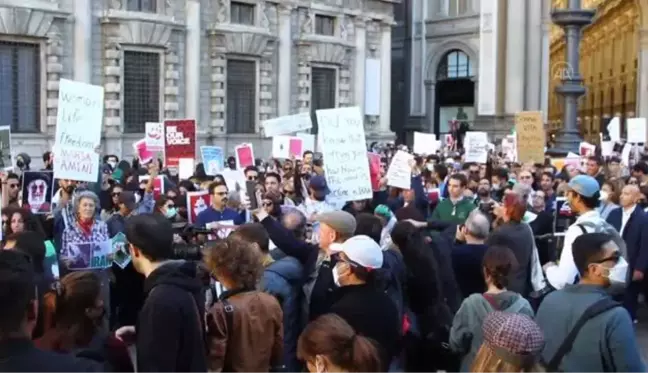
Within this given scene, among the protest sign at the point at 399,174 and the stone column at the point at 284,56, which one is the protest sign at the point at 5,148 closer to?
the protest sign at the point at 399,174

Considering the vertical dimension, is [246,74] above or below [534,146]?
above

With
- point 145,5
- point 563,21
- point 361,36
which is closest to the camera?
point 563,21

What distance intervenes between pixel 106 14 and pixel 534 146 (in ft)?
43.7

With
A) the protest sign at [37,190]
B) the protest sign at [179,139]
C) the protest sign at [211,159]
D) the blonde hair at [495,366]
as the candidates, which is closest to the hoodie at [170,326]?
the blonde hair at [495,366]

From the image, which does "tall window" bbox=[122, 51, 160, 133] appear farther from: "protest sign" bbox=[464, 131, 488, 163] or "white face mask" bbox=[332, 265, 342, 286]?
"white face mask" bbox=[332, 265, 342, 286]

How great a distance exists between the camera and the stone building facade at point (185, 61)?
2392 centimetres

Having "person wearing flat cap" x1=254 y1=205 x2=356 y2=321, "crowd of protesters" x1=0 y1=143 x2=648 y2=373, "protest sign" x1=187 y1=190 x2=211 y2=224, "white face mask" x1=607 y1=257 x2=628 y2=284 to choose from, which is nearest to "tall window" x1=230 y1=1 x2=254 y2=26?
"protest sign" x1=187 y1=190 x2=211 y2=224

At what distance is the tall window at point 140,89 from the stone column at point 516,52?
16.2 meters

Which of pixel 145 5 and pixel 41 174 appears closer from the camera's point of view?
pixel 41 174

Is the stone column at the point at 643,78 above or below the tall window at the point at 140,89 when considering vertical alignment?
above

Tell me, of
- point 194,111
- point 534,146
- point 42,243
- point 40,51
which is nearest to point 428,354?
point 42,243

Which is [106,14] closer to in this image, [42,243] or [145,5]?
[145,5]

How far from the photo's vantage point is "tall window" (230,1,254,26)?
93.8 feet

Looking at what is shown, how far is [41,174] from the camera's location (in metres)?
9.70
